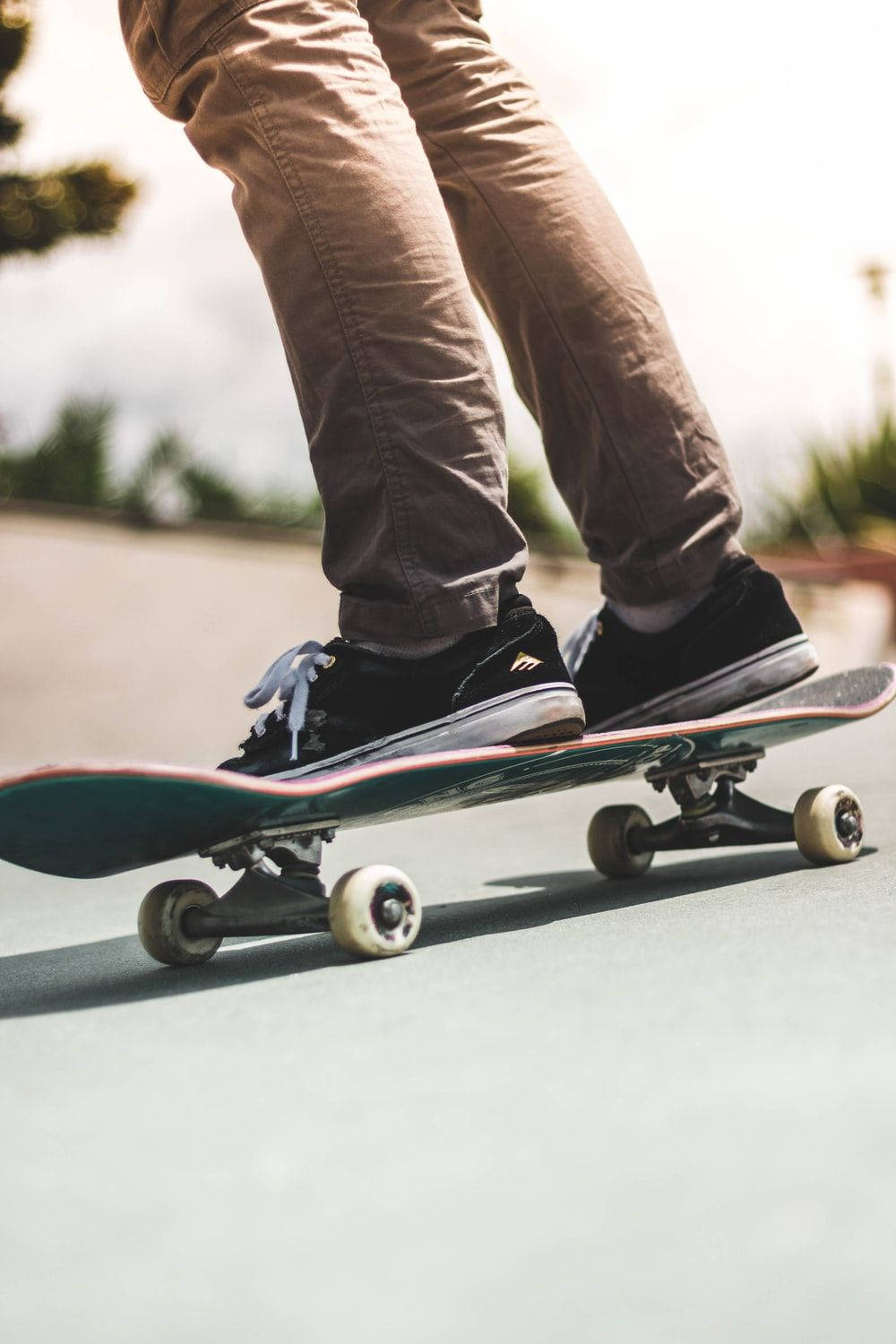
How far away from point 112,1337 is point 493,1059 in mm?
288

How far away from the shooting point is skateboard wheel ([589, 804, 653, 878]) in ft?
5.54

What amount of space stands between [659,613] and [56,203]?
503cm

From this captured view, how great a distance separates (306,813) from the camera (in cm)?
114

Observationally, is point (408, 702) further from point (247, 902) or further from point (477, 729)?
point (247, 902)

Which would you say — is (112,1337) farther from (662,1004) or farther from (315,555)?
(315,555)

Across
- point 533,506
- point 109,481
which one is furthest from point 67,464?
point 533,506

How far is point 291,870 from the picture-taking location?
127 cm

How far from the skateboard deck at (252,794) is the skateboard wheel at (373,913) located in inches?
3.0

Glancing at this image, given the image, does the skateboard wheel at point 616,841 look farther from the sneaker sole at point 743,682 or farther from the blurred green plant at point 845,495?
the blurred green plant at point 845,495

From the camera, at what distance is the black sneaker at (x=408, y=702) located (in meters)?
1.17

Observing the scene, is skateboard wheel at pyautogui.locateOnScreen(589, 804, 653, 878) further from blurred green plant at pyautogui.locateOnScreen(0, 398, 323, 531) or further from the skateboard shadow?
blurred green plant at pyautogui.locateOnScreen(0, 398, 323, 531)

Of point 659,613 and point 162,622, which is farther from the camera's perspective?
point 162,622

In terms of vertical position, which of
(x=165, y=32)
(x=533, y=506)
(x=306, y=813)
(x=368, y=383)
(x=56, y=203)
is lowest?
(x=533, y=506)

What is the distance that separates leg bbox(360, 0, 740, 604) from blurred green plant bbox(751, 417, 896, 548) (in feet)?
22.6
